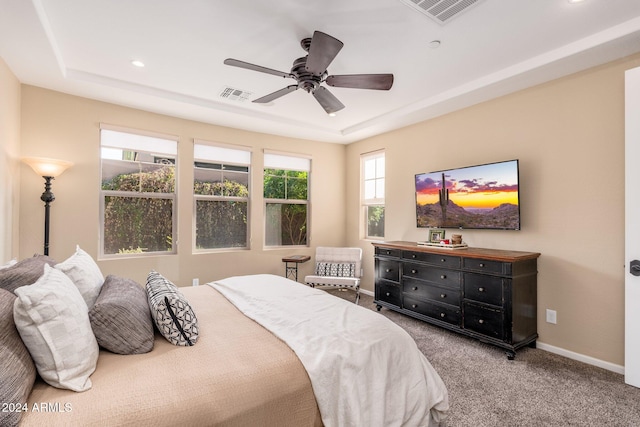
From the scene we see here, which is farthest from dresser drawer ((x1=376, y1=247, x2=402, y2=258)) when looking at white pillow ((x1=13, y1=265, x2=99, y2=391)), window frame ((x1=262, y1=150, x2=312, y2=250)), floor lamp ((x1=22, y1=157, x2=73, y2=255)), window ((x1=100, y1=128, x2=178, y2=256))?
floor lamp ((x1=22, y1=157, x2=73, y2=255))

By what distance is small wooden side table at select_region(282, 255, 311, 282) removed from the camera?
4.87m

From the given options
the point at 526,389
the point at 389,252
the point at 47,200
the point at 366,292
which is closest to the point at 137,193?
the point at 47,200

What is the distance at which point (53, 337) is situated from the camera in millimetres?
1205

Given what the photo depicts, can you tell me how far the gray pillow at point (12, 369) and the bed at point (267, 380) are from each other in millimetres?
49

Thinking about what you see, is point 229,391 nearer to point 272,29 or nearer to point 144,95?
point 272,29

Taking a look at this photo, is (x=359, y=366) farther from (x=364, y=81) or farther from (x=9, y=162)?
Answer: (x=9, y=162)

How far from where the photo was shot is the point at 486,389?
2.37 metres

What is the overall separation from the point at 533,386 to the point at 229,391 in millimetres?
2407

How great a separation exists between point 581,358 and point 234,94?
4.46 m

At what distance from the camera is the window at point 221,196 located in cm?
453

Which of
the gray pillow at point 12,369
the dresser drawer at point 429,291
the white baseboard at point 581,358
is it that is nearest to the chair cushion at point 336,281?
the dresser drawer at point 429,291

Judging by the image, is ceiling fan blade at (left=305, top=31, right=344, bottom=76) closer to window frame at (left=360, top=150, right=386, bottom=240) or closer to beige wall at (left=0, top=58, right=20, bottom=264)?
beige wall at (left=0, top=58, right=20, bottom=264)

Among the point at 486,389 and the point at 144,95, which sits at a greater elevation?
the point at 144,95

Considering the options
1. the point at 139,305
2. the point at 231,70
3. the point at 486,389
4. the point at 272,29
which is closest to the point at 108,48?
the point at 231,70
